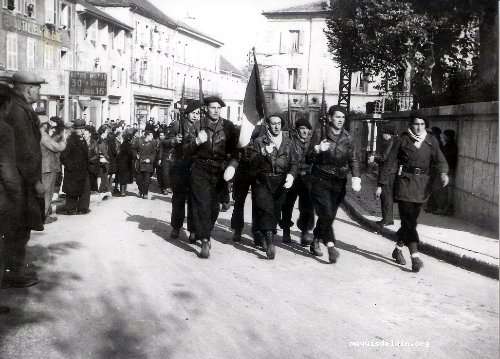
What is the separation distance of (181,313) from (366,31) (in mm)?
24414

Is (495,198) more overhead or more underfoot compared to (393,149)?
more underfoot

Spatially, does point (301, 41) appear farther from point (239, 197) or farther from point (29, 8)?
point (239, 197)

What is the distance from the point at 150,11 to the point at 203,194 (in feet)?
129

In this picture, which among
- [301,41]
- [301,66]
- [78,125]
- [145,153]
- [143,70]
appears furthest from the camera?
[143,70]

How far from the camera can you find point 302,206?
8.84 m

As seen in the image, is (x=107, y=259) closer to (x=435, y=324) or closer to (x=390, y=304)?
(x=390, y=304)

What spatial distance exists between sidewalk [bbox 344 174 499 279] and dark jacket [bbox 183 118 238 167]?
2.99 metres

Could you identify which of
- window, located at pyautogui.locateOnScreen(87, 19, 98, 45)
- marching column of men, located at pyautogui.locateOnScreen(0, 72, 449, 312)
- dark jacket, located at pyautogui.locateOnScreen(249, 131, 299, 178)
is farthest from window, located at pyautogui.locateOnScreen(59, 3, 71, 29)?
dark jacket, located at pyautogui.locateOnScreen(249, 131, 299, 178)

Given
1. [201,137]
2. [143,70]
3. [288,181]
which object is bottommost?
[288,181]

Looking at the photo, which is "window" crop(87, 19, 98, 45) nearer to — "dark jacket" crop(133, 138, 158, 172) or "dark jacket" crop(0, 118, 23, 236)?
"dark jacket" crop(133, 138, 158, 172)

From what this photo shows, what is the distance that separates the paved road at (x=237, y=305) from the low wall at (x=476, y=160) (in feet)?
8.54

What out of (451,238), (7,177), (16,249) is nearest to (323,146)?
(451,238)

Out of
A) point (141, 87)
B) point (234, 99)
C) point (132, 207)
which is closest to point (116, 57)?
point (141, 87)

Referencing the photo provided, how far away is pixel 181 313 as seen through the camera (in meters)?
5.14
